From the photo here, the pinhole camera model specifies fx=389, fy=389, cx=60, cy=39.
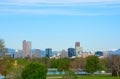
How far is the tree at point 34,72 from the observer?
52812 millimetres

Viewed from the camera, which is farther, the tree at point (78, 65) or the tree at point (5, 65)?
the tree at point (78, 65)

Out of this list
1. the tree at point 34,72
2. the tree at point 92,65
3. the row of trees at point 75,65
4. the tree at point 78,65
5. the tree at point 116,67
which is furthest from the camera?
the tree at point 78,65

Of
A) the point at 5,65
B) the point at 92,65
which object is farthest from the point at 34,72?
the point at 92,65

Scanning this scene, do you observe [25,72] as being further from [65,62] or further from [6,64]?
[65,62]

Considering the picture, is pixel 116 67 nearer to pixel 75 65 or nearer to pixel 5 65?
pixel 75 65

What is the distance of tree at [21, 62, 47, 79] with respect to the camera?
5281cm

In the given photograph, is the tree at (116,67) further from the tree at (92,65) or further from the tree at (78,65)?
the tree at (78,65)

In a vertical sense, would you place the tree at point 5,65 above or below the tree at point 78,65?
below

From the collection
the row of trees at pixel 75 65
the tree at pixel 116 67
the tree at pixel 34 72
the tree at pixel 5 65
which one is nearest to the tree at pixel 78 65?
the row of trees at pixel 75 65

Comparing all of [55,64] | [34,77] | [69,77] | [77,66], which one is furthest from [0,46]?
[55,64]

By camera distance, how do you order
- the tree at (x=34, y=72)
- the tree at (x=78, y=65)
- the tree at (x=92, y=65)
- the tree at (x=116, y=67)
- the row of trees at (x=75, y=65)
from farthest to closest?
1. the tree at (x=78, y=65)
2. the tree at (x=92, y=65)
3. the tree at (x=116, y=67)
4. the row of trees at (x=75, y=65)
5. the tree at (x=34, y=72)

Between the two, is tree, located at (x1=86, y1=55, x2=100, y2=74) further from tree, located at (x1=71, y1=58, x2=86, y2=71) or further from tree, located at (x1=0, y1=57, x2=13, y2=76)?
tree, located at (x1=0, y1=57, x2=13, y2=76)

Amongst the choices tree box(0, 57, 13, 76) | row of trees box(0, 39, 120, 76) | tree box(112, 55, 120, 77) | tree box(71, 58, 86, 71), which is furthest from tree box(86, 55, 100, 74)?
tree box(0, 57, 13, 76)

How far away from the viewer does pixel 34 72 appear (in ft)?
175
